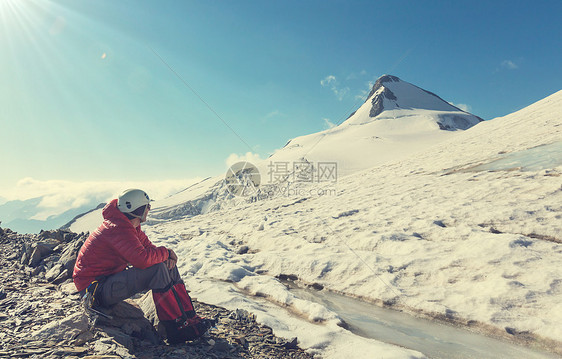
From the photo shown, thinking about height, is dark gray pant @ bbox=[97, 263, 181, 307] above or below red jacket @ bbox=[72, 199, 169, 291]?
below

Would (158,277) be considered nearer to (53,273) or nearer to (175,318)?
(175,318)

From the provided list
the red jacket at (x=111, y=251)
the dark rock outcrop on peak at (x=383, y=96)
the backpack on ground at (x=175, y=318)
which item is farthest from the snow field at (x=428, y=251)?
the dark rock outcrop on peak at (x=383, y=96)

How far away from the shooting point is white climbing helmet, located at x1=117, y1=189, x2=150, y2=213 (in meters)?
3.78

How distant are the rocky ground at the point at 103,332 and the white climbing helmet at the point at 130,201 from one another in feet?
4.26

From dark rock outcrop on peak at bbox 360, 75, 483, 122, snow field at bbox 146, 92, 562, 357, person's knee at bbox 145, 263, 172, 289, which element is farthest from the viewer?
dark rock outcrop on peak at bbox 360, 75, 483, 122

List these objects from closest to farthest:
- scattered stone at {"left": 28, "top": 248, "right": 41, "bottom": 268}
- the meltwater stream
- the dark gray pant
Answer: the dark gray pant
the meltwater stream
scattered stone at {"left": 28, "top": 248, "right": 41, "bottom": 268}

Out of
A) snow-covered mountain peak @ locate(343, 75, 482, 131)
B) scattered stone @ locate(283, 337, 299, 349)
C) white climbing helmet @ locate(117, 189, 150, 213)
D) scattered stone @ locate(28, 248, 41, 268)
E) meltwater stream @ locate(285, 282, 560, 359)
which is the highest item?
snow-covered mountain peak @ locate(343, 75, 482, 131)

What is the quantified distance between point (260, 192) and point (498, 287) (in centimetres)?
2031

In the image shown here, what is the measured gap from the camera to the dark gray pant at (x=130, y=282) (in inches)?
140

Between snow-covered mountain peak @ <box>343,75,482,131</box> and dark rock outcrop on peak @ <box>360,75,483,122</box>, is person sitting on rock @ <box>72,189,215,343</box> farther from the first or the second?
dark rock outcrop on peak @ <box>360,75,483,122</box>

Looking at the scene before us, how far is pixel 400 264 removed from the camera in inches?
251

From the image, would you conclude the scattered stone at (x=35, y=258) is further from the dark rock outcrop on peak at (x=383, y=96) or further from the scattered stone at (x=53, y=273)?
the dark rock outcrop on peak at (x=383, y=96)

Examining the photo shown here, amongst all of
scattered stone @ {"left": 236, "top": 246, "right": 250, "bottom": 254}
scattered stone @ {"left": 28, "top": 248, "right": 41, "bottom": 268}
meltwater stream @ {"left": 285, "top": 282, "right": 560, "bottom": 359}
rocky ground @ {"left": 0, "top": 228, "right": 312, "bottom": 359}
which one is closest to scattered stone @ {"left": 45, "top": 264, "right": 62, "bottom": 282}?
rocky ground @ {"left": 0, "top": 228, "right": 312, "bottom": 359}

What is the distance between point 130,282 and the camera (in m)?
3.60
